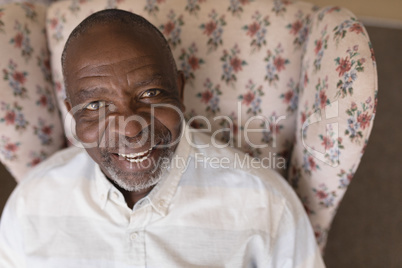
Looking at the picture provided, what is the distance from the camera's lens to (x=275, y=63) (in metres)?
1.09

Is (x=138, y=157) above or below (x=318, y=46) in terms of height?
below

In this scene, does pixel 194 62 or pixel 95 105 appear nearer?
pixel 95 105

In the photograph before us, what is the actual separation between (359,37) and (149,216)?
638mm

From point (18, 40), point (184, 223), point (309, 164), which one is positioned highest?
point (18, 40)

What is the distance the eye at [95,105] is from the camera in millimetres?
890

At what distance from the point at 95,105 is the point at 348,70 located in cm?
57

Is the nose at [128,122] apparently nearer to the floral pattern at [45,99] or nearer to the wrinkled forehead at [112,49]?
the wrinkled forehead at [112,49]

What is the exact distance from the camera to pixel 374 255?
1640mm

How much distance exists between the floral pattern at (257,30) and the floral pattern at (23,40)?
0.63 metres

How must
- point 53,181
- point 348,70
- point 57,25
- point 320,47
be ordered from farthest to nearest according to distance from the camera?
point 57,25 < point 53,181 < point 320,47 < point 348,70

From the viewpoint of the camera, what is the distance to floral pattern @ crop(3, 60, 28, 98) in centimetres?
110

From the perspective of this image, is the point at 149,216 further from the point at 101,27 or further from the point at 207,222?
the point at 101,27

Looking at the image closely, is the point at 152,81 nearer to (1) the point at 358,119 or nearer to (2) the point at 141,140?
(2) the point at 141,140

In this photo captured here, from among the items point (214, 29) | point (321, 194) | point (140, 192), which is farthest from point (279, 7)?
point (140, 192)
